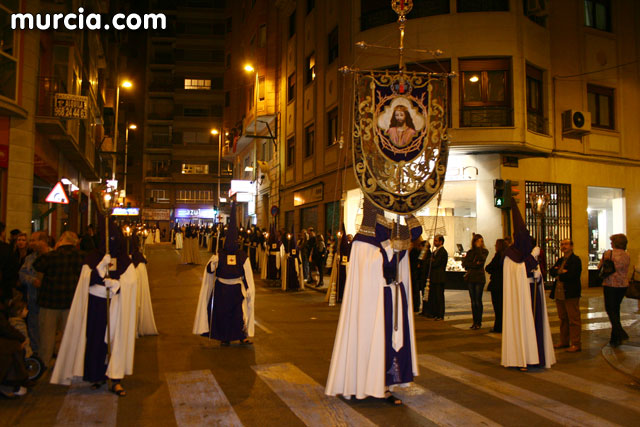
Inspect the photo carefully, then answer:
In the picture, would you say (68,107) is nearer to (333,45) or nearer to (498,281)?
(333,45)

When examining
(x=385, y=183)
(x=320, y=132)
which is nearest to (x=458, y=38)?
(x=320, y=132)

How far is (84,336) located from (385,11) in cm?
1642

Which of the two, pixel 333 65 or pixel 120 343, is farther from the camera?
pixel 333 65

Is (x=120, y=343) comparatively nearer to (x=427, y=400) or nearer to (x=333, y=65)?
(x=427, y=400)

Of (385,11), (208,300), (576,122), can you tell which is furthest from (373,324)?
(385,11)

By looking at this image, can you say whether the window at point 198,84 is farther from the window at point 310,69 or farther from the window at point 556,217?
the window at point 556,217

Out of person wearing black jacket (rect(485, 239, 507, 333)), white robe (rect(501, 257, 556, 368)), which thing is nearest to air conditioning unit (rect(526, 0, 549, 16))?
person wearing black jacket (rect(485, 239, 507, 333))

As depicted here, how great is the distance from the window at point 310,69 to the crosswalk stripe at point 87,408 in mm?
21126

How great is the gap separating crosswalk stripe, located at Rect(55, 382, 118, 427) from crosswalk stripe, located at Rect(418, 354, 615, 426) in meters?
4.18

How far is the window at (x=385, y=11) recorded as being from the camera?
17500 mm

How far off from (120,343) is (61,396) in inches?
33.3

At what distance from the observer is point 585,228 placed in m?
18.4

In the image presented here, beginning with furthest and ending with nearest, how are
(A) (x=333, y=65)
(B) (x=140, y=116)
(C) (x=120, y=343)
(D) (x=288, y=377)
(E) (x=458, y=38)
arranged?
(B) (x=140, y=116)
(A) (x=333, y=65)
(E) (x=458, y=38)
(D) (x=288, y=377)
(C) (x=120, y=343)

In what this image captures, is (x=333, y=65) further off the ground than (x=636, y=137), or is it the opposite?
(x=333, y=65)
